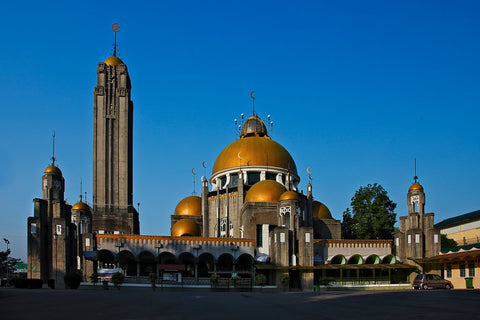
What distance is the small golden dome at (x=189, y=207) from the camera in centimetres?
A: 6912

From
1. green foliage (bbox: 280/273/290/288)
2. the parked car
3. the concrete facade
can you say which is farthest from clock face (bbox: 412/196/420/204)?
the concrete facade

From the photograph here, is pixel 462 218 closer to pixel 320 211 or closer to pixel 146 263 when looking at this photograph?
pixel 320 211

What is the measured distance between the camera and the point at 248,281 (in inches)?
2087

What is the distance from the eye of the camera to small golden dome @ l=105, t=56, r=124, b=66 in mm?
77625

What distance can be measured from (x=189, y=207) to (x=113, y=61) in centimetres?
2332

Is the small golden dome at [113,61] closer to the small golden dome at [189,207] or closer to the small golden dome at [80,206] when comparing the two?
the small golden dome at [189,207]

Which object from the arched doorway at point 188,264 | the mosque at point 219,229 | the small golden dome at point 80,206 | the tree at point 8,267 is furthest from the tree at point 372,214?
the tree at point 8,267

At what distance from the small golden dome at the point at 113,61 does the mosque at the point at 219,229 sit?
14.5 feet

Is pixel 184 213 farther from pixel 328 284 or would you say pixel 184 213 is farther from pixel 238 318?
pixel 238 318

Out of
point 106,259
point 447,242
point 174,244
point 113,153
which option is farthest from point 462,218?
point 113,153

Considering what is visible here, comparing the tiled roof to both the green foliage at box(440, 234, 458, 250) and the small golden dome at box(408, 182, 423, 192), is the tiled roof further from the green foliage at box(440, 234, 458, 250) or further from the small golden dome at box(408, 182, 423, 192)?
the small golden dome at box(408, 182, 423, 192)

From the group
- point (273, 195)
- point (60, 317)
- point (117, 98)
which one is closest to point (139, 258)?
point (273, 195)

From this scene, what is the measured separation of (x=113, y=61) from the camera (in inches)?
3073

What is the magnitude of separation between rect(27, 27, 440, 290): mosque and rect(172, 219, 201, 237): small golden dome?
122mm
